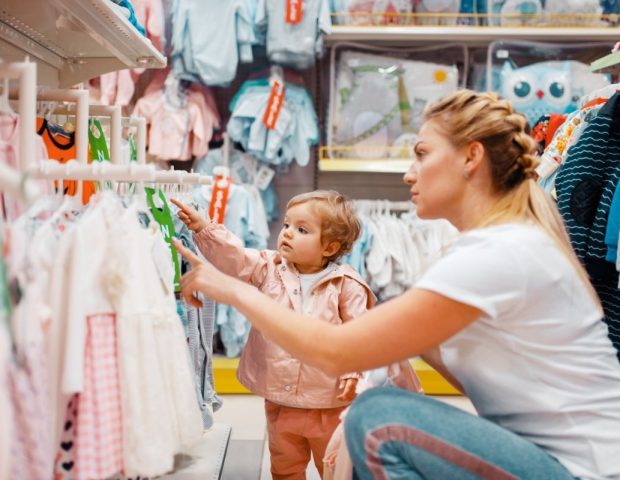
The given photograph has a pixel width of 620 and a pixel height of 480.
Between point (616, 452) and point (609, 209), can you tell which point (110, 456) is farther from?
point (609, 209)

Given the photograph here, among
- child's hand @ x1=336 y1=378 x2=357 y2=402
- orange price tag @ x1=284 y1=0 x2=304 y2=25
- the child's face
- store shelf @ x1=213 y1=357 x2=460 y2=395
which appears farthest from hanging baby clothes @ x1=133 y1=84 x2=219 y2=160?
child's hand @ x1=336 y1=378 x2=357 y2=402

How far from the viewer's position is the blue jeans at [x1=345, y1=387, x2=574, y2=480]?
1.23m

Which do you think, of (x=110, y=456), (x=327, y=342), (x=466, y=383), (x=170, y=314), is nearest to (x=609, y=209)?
(x=466, y=383)

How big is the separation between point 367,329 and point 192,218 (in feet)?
2.68

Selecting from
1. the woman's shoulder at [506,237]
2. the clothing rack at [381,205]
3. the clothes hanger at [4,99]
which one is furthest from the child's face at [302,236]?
the clothing rack at [381,205]

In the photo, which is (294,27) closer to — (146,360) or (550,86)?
(550,86)

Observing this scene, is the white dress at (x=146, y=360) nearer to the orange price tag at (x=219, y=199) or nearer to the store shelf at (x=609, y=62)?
the store shelf at (x=609, y=62)

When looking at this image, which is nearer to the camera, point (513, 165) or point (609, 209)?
point (513, 165)

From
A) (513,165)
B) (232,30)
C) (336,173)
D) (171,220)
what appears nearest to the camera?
(513,165)

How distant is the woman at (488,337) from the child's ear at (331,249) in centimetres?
65

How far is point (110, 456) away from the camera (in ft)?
3.62

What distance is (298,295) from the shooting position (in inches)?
78.1

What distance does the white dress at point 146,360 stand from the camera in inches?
44.3

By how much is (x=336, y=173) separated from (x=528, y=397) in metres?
2.75
